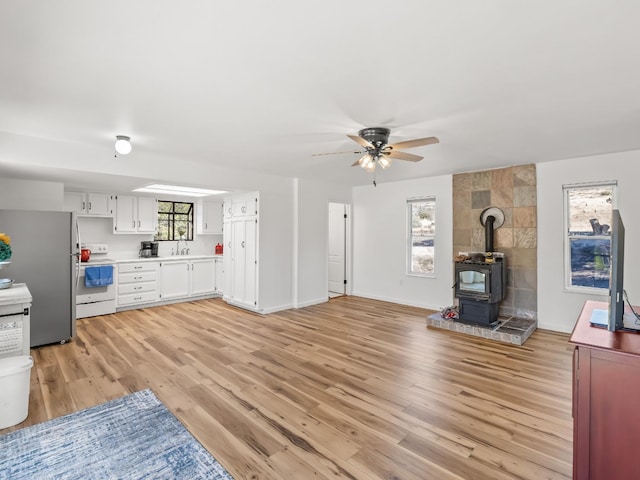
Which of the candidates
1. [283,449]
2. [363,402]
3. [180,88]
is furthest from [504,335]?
[180,88]

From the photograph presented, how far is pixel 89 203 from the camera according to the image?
6.00 m

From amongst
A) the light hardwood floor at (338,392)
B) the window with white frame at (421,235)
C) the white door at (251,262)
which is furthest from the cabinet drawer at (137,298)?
the window with white frame at (421,235)

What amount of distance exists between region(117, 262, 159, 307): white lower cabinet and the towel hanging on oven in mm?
315

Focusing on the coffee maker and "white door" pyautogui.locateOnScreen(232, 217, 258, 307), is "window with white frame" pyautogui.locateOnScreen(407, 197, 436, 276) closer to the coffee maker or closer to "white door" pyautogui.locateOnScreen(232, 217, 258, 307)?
"white door" pyautogui.locateOnScreen(232, 217, 258, 307)

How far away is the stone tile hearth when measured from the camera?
14.3 feet

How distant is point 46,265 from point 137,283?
2.07 m

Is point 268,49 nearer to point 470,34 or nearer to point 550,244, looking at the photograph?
point 470,34

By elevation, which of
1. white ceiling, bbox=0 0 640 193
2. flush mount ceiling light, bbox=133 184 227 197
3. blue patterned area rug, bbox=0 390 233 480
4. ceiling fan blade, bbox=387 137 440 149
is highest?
white ceiling, bbox=0 0 640 193

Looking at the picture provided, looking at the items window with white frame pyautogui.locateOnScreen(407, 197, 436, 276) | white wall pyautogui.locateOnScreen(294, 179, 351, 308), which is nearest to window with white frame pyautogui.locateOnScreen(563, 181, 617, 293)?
window with white frame pyautogui.locateOnScreen(407, 197, 436, 276)

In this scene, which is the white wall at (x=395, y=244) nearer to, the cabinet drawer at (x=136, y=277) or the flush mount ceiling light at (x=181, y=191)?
the flush mount ceiling light at (x=181, y=191)

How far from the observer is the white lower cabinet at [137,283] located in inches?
239

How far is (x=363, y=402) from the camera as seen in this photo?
2846 millimetres

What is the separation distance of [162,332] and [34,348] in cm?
144

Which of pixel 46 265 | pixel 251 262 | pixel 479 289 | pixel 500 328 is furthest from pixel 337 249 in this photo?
pixel 46 265
